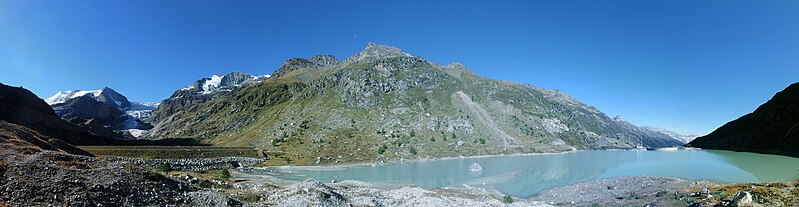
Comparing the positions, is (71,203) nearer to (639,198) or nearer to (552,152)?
(639,198)

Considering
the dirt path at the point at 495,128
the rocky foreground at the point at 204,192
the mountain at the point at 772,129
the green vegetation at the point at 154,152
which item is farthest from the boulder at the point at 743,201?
the dirt path at the point at 495,128

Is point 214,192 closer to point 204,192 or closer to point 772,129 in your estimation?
point 204,192

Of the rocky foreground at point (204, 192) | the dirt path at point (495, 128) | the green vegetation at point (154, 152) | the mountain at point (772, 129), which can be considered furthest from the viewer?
the dirt path at point (495, 128)

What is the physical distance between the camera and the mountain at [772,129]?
119m

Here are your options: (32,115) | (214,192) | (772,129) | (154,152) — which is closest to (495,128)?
(772,129)

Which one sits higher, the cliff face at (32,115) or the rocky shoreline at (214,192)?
the cliff face at (32,115)

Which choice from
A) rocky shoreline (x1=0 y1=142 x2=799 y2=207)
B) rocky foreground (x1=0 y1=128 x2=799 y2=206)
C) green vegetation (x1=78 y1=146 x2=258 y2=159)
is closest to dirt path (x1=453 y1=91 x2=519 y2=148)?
green vegetation (x1=78 y1=146 x2=258 y2=159)

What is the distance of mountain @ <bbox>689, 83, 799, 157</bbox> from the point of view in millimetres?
118625

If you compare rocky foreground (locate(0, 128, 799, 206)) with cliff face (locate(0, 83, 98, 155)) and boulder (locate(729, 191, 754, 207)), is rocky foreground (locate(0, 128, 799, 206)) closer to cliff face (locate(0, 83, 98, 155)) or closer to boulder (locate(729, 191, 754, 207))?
boulder (locate(729, 191, 754, 207))

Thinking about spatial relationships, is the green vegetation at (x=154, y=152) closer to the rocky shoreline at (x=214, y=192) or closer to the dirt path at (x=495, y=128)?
the rocky shoreline at (x=214, y=192)

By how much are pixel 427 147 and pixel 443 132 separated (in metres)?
25.8

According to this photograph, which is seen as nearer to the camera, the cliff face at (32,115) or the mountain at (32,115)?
the cliff face at (32,115)

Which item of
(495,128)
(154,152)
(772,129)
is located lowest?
(154,152)

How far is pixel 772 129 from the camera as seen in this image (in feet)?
434
